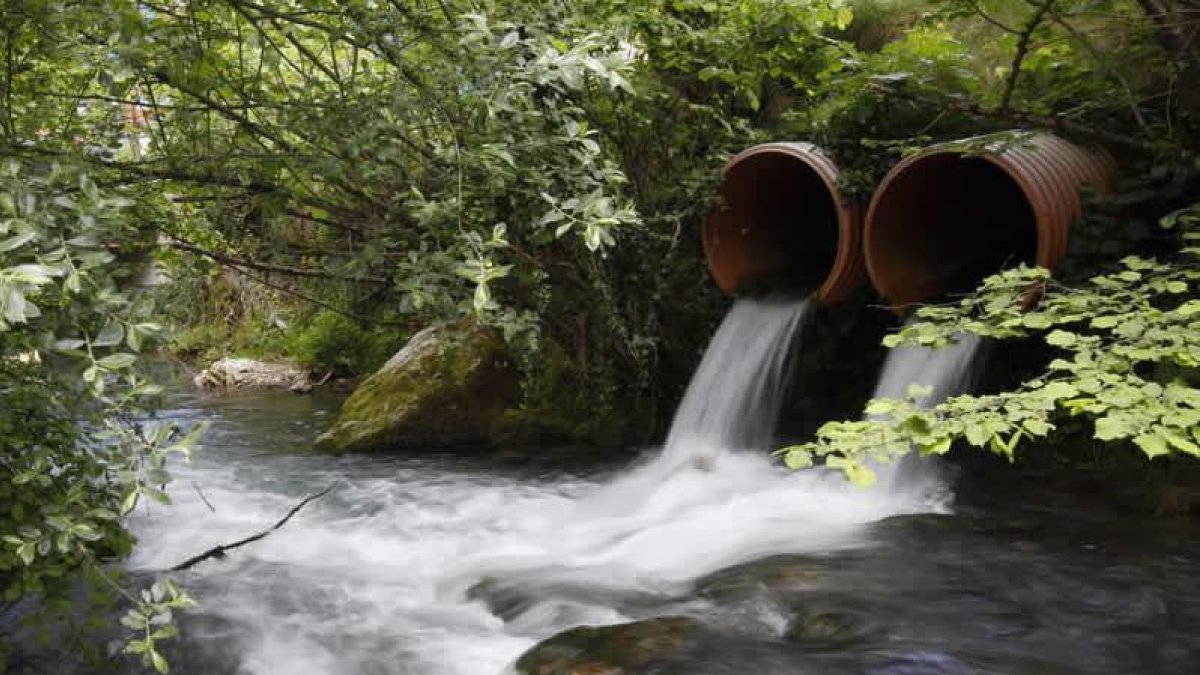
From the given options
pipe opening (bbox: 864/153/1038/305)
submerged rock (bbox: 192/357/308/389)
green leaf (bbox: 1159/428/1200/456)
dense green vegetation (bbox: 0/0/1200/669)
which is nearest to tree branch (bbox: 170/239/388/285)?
dense green vegetation (bbox: 0/0/1200/669)

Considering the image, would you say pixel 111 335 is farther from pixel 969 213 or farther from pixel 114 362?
pixel 969 213

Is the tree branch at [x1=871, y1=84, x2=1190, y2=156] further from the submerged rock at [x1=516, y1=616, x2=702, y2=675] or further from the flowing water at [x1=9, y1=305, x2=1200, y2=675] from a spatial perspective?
the submerged rock at [x1=516, y1=616, x2=702, y2=675]

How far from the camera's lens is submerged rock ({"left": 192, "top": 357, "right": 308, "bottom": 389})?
11.0 metres

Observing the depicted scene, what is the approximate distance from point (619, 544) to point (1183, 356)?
312 centimetres

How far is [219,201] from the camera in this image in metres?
5.16

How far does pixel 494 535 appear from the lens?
17.7 feet

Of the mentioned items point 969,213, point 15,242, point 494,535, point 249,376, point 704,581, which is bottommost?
point 494,535

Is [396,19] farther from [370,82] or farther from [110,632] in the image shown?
[110,632]

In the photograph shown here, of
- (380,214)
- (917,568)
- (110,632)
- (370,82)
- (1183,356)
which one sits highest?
(370,82)

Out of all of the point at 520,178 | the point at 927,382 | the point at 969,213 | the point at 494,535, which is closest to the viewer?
the point at 520,178

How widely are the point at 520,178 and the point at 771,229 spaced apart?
3.48 m

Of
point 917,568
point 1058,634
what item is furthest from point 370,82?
point 1058,634

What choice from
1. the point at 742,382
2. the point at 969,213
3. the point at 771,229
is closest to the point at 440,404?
the point at 742,382

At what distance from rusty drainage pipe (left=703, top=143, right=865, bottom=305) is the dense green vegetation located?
210 millimetres
